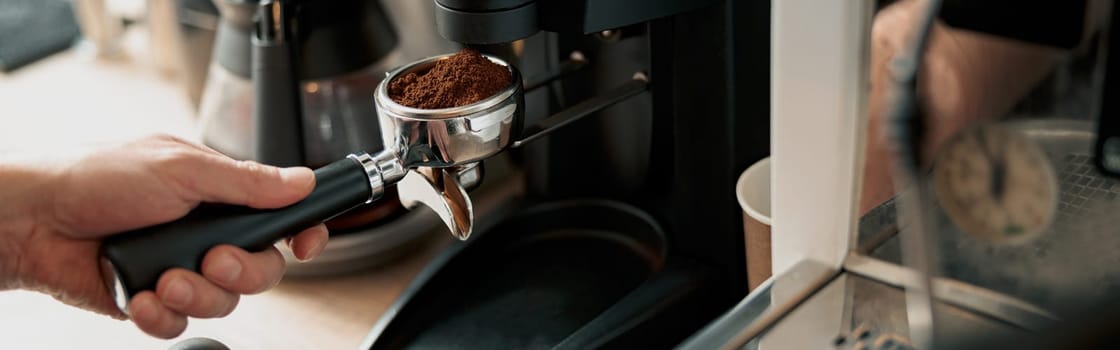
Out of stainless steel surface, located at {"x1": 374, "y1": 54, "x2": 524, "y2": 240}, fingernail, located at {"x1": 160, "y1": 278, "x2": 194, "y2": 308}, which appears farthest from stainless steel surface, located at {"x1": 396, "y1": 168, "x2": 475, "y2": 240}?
fingernail, located at {"x1": 160, "y1": 278, "x2": 194, "y2": 308}

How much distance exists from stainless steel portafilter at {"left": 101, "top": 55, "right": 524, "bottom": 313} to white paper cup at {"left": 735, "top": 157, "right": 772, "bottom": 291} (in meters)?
0.13

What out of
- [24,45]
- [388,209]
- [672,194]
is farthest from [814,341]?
[24,45]

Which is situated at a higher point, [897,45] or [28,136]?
[897,45]

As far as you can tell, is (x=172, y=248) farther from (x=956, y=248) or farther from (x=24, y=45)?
(x=24, y=45)

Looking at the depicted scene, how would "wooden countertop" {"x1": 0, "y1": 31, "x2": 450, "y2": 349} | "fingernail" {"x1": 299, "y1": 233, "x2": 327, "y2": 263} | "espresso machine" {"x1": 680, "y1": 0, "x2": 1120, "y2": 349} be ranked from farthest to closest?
"wooden countertop" {"x1": 0, "y1": 31, "x2": 450, "y2": 349} < "fingernail" {"x1": 299, "y1": 233, "x2": 327, "y2": 263} < "espresso machine" {"x1": 680, "y1": 0, "x2": 1120, "y2": 349}

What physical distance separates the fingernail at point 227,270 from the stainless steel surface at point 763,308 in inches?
6.4

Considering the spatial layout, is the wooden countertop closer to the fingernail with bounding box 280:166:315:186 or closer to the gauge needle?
the fingernail with bounding box 280:166:315:186

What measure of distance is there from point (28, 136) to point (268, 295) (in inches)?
12.8

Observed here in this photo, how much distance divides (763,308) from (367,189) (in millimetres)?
154

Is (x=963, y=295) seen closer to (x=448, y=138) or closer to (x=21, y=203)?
(x=448, y=138)

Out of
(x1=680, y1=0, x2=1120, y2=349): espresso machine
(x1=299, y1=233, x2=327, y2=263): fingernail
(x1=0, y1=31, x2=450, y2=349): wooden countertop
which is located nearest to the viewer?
(x1=680, y1=0, x2=1120, y2=349): espresso machine

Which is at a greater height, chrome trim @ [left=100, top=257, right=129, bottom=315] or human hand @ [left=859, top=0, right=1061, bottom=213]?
human hand @ [left=859, top=0, right=1061, bottom=213]

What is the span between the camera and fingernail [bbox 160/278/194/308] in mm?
371

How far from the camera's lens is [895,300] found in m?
0.40
